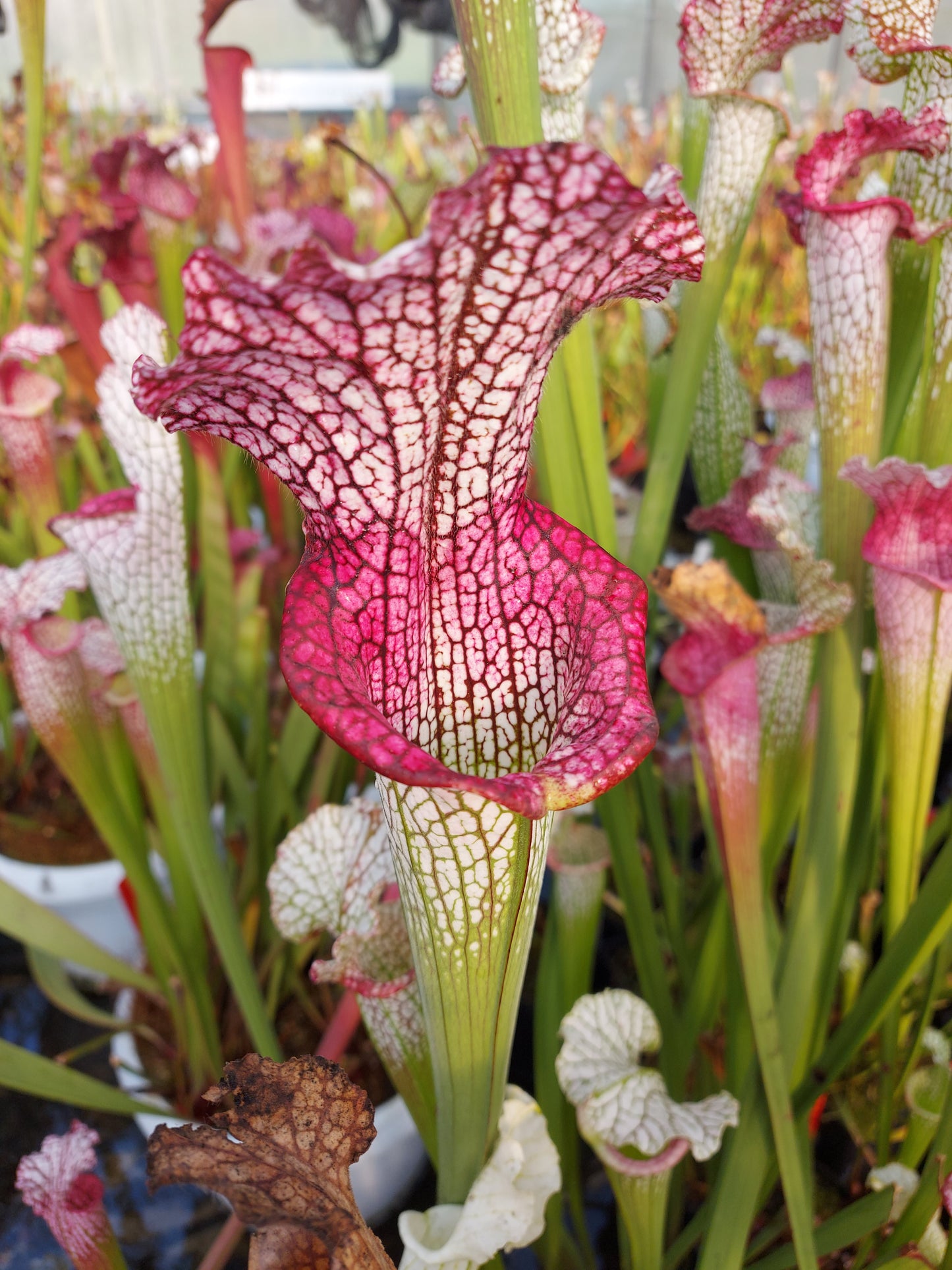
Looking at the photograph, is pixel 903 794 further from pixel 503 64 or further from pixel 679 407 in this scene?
pixel 503 64

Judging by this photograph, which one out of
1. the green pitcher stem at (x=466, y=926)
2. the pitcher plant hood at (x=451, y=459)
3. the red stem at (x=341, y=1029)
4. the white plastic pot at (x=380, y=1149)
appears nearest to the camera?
the pitcher plant hood at (x=451, y=459)

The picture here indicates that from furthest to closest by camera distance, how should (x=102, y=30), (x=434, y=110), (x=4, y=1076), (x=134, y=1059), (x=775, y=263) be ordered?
1. (x=102, y=30)
2. (x=434, y=110)
3. (x=775, y=263)
4. (x=134, y=1059)
5. (x=4, y=1076)

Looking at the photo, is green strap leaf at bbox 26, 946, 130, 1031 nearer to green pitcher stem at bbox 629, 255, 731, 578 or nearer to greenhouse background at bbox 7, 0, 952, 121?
green pitcher stem at bbox 629, 255, 731, 578

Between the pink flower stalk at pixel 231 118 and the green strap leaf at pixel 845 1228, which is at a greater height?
the pink flower stalk at pixel 231 118

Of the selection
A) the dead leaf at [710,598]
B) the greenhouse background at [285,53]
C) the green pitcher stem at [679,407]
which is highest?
the greenhouse background at [285,53]

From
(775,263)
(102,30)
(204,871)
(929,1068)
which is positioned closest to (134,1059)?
(204,871)

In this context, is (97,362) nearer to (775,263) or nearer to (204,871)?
(204,871)

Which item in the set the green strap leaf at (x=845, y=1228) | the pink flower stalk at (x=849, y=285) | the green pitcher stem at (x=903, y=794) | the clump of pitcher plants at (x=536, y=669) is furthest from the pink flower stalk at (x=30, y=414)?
the green strap leaf at (x=845, y=1228)

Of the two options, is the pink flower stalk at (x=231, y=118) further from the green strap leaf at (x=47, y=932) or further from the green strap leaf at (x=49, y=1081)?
the green strap leaf at (x=49, y=1081)
